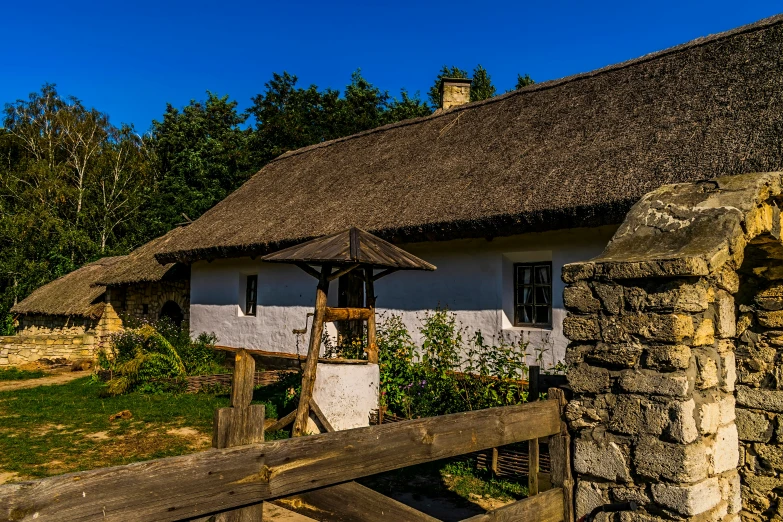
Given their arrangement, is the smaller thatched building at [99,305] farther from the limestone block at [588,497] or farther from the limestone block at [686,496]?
the limestone block at [686,496]

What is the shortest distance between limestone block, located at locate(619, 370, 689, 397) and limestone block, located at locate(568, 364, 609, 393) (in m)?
0.08

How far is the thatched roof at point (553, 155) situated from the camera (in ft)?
21.6

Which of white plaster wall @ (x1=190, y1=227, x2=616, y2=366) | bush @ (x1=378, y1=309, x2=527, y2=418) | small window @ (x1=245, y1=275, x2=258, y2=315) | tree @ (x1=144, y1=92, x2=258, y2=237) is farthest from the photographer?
tree @ (x1=144, y1=92, x2=258, y2=237)

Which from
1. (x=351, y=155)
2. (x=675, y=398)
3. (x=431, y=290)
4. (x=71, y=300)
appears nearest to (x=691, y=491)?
(x=675, y=398)

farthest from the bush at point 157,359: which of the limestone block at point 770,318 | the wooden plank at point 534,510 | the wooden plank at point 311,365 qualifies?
the limestone block at point 770,318

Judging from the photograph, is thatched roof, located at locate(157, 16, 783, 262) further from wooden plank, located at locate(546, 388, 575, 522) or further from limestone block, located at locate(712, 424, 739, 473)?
wooden plank, located at locate(546, 388, 575, 522)

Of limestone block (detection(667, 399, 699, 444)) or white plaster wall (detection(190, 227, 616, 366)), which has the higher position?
white plaster wall (detection(190, 227, 616, 366))

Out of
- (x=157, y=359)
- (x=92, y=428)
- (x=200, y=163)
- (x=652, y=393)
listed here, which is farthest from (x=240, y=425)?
(x=200, y=163)

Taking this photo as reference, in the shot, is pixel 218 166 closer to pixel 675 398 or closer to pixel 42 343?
pixel 42 343

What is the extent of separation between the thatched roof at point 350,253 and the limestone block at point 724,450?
3.46 meters

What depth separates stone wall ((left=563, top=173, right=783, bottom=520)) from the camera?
2.66 meters

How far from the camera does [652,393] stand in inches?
106

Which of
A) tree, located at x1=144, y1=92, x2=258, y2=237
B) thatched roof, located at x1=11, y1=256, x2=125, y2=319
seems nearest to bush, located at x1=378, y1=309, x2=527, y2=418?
thatched roof, located at x1=11, y1=256, x2=125, y2=319

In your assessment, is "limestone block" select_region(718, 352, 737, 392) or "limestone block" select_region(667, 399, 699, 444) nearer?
"limestone block" select_region(667, 399, 699, 444)
